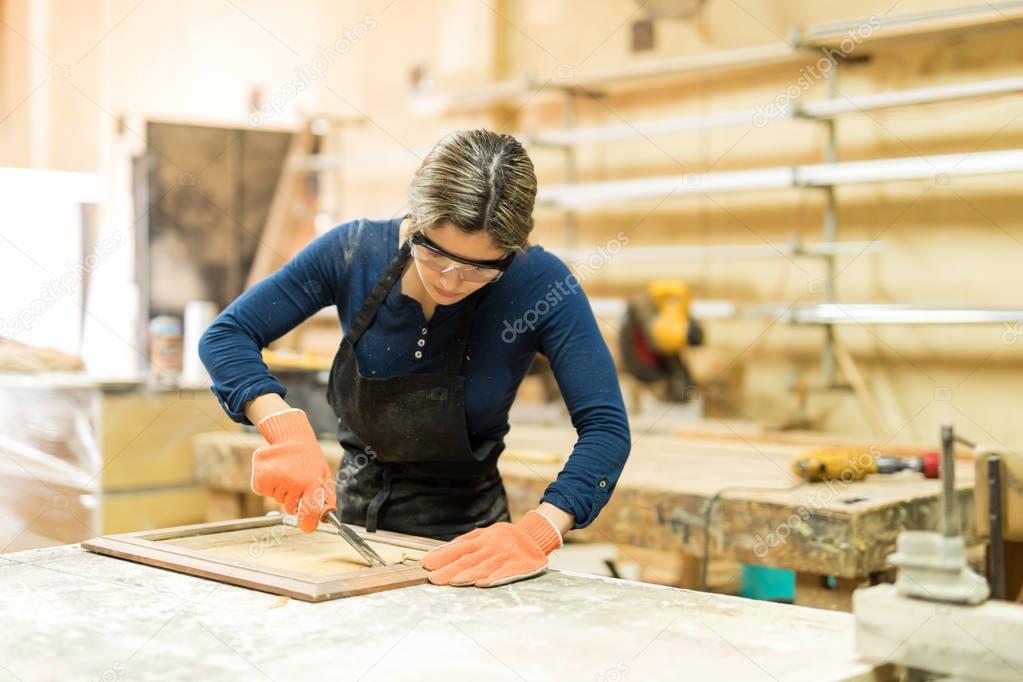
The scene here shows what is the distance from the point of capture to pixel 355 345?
213 centimetres

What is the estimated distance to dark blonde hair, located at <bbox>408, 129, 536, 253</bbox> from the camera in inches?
70.9

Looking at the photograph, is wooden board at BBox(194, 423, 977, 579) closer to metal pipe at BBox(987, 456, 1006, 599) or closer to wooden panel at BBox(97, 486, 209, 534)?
metal pipe at BBox(987, 456, 1006, 599)

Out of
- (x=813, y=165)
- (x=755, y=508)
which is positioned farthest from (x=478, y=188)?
(x=813, y=165)

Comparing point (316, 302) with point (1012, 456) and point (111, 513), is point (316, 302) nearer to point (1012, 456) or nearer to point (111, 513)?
point (1012, 456)

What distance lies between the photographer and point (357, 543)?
Result: 1.86 m

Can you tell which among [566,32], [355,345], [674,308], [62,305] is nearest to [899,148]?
[674,308]

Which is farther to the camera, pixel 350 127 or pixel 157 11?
pixel 157 11

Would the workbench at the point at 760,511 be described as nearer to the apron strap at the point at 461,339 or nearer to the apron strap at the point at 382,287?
the apron strap at the point at 461,339

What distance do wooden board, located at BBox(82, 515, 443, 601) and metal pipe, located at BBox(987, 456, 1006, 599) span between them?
3.28 ft

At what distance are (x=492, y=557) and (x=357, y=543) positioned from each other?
0.26 meters

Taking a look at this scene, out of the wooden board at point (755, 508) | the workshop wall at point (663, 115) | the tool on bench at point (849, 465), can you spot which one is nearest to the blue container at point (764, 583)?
the wooden board at point (755, 508)

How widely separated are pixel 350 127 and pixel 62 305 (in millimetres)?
1844

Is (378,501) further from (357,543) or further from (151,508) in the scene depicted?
(151,508)

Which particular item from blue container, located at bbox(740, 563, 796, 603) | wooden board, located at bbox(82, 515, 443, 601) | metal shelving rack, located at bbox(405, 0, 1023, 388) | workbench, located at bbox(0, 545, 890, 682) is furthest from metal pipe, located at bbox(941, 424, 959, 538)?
metal shelving rack, located at bbox(405, 0, 1023, 388)
